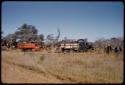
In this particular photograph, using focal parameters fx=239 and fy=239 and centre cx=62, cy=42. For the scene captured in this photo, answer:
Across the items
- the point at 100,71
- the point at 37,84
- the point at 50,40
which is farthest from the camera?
the point at 50,40

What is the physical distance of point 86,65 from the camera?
36.0 ft

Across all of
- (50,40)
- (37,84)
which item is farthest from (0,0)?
(50,40)

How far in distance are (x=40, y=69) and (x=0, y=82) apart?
3422 millimetres

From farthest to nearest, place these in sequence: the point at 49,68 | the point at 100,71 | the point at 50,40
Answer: the point at 50,40
the point at 49,68
the point at 100,71

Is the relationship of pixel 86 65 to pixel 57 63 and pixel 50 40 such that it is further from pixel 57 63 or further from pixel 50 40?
pixel 50 40

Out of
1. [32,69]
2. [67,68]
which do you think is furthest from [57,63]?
[32,69]

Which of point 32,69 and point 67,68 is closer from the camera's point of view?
point 32,69

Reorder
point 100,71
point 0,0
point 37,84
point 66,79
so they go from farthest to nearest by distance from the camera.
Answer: point 100,71 → point 66,79 → point 37,84 → point 0,0

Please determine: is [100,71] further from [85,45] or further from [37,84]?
[85,45]

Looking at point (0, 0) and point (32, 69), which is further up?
point (0, 0)

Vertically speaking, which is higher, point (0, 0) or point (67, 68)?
point (0, 0)

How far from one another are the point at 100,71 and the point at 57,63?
257 centimetres

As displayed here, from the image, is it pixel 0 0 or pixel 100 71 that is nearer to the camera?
pixel 0 0

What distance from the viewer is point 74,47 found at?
21.4 meters
